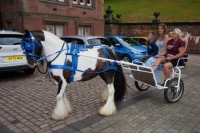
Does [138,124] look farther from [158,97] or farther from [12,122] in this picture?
[12,122]

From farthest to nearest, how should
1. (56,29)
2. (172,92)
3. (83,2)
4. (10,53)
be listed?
(83,2), (56,29), (10,53), (172,92)

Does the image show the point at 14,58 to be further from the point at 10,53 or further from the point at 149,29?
the point at 149,29

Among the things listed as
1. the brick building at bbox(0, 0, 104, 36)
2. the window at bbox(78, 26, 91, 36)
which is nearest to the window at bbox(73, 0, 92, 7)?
the brick building at bbox(0, 0, 104, 36)

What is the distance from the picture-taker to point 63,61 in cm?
395

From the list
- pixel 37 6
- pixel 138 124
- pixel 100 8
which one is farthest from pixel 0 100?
pixel 100 8

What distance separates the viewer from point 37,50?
3.86 m

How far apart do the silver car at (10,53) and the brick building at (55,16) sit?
18.5ft

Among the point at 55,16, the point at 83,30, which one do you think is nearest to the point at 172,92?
the point at 55,16

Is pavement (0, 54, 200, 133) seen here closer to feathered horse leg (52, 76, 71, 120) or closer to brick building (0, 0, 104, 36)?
feathered horse leg (52, 76, 71, 120)

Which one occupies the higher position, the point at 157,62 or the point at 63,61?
the point at 63,61

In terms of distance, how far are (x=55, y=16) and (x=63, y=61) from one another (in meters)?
11.0

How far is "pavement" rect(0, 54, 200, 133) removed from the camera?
3787 millimetres

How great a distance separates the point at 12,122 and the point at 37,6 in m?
10.6

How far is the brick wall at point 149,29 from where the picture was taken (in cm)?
1828
